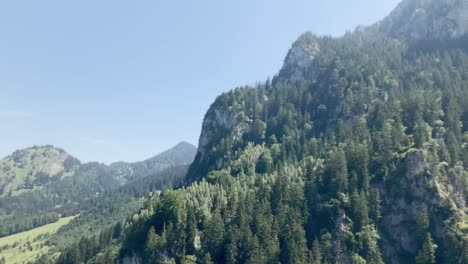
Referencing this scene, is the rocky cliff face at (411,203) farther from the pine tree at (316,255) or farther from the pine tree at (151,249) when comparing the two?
the pine tree at (151,249)

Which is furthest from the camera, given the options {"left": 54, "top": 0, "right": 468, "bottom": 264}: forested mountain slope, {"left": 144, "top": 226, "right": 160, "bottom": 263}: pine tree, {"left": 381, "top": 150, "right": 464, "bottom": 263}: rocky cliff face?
{"left": 381, "top": 150, "right": 464, "bottom": 263}: rocky cliff face

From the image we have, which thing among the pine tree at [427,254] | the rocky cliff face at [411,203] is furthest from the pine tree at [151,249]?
the pine tree at [427,254]

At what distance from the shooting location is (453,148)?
125062 millimetres

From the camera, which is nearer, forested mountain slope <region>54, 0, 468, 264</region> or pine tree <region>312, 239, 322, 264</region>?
pine tree <region>312, 239, 322, 264</region>

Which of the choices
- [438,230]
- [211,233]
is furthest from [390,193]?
[211,233]

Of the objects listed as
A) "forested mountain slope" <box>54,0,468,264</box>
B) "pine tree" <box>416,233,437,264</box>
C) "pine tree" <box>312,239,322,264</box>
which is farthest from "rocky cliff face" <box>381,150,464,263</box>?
"pine tree" <box>312,239,322,264</box>

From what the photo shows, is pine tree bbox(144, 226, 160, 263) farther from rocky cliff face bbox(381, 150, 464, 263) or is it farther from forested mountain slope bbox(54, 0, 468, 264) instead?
rocky cliff face bbox(381, 150, 464, 263)

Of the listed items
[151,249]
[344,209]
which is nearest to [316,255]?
[344,209]

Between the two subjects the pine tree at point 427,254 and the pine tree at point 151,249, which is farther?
the pine tree at point 151,249

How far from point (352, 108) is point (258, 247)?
4289 inches

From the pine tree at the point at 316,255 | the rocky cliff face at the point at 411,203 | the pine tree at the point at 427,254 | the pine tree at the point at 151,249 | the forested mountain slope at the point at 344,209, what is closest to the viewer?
the pine tree at the point at 316,255

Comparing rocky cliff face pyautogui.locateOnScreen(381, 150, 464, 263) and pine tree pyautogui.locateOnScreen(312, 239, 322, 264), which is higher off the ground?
rocky cliff face pyautogui.locateOnScreen(381, 150, 464, 263)

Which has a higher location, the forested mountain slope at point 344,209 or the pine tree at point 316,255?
the forested mountain slope at point 344,209

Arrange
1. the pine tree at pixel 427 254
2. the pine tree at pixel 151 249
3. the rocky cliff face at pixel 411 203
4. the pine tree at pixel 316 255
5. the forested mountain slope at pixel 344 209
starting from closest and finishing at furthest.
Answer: the pine tree at pixel 316 255 < the pine tree at pixel 427 254 < the forested mountain slope at pixel 344 209 < the pine tree at pixel 151 249 < the rocky cliff face at pixel 411 203
